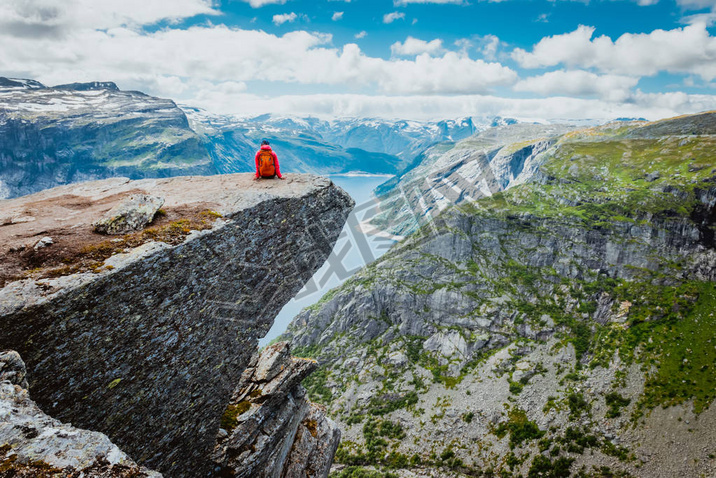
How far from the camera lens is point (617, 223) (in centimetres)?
16500

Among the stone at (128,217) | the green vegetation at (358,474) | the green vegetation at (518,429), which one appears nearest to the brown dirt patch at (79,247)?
the stone at (128,217)

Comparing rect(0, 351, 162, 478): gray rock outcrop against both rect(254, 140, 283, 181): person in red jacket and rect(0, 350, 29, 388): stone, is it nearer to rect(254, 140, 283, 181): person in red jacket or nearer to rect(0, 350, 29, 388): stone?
rect(0, 350, 29, 388): stone

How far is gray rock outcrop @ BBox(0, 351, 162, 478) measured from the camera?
6.49 meters

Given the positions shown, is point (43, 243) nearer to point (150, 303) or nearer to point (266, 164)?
point (150, 303)

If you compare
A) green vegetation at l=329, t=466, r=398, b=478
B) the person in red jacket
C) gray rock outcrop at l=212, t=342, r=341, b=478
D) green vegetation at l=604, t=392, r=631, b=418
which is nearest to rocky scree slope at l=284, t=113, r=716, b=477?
green vegetation at l=604, t=392, r=631, b=418

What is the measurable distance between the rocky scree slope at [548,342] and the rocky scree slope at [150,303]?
4651 inches

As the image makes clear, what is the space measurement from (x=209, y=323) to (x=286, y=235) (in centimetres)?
704

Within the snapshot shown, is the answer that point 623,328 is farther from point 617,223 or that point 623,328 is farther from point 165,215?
point 165,215

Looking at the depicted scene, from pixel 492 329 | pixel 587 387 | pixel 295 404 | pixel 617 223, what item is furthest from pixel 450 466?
pixel 617 223

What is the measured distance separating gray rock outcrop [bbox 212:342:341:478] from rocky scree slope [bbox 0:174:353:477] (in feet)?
6.67

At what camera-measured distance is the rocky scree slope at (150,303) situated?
35.1 ft

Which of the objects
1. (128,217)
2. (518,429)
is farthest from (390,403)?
(128,217)

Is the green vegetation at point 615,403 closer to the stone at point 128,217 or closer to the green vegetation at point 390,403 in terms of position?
the green vegetation at point 390,403

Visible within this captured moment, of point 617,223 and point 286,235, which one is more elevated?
point 286,235
